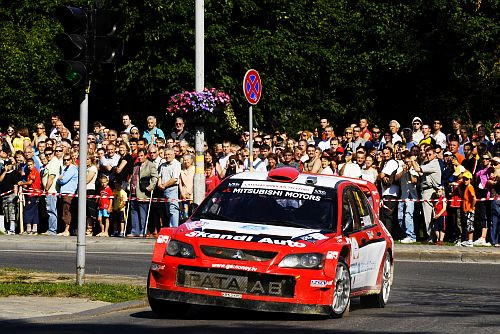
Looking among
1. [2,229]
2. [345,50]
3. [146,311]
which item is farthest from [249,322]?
[345,50]

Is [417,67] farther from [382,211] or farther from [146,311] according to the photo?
[146,311]

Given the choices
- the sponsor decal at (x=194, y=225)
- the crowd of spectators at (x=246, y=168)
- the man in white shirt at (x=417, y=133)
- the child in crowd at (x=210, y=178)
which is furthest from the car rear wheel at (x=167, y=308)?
the man in white shirt at (x=417, y=133)

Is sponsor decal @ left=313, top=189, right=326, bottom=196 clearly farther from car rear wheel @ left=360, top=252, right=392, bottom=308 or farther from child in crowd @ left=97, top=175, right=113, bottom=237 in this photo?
child in crowd @ left=97, top=175, right=113, bottom=237

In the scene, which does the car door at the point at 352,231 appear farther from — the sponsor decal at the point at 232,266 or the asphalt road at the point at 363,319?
the sponsor decal at the point at 232,266

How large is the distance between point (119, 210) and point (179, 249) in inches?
633

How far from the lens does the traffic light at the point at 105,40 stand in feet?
53.9

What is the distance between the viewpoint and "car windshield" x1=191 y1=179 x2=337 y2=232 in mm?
14773

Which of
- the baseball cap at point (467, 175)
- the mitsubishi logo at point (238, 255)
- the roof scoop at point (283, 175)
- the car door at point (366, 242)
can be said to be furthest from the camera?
the baseball cap at point (467, 175)

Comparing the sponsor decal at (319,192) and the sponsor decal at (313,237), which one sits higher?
the sponsor decal at (319,192)

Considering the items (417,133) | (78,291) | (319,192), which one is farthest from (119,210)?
(319,192)

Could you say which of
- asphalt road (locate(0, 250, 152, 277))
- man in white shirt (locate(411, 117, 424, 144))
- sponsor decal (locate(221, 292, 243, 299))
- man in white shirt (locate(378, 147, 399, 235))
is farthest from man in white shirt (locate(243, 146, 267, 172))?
sponsor decal (locate(221, 292, 243, 299))

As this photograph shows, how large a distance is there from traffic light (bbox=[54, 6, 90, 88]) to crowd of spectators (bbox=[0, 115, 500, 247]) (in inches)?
460

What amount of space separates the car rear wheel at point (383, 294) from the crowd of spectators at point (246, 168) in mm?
10096

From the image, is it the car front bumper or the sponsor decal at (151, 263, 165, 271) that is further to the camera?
the sponsor decal at (151, 263, 165, 271)
